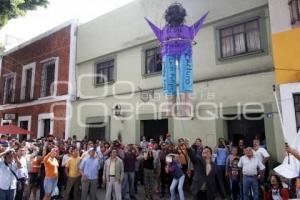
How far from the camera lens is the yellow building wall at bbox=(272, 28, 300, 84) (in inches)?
352

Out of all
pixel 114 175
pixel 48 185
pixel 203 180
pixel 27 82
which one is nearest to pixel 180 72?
pixel 114 175

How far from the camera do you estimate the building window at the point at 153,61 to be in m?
13.3

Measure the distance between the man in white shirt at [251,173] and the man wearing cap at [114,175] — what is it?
137 inches

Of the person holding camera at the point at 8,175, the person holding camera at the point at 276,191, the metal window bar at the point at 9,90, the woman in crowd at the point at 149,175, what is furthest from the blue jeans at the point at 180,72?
Answer: the metal window bar at the point at 9,90

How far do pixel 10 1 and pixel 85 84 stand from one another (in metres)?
5.44

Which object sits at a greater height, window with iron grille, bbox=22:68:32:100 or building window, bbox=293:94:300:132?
window with iron grille, bbox=22:68:32:100

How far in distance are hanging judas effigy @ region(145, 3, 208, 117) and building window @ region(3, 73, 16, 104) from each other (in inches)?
587

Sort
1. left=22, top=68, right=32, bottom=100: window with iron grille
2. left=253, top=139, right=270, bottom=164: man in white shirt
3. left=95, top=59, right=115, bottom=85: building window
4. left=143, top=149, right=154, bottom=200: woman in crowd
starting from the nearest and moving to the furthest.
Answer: left=253, top=139, right=270, bottom=164: man in white shirt < left=143, top=149, right=154, bottom=200: woman in crowd < left=95, top=59, right=115, bottom=85: building window < left=22, top=68, right=32, bottom=100: window with iron grille

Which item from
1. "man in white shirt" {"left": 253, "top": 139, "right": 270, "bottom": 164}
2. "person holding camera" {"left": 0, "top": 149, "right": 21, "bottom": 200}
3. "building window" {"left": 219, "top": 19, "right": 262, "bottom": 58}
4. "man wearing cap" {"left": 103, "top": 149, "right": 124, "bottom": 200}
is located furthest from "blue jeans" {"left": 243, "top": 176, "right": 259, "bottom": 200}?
"person holding camera" {"left": 0, "top": 149, "right": 21, "bottom": 200}

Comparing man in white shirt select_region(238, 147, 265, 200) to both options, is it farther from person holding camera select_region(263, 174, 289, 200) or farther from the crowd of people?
person holding camera select_region(263, 174, 289, 200)

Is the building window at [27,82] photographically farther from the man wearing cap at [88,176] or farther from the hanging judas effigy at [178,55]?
the hanging judas effigy at [178,55]

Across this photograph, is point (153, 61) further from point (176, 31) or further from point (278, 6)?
point (278, 6)

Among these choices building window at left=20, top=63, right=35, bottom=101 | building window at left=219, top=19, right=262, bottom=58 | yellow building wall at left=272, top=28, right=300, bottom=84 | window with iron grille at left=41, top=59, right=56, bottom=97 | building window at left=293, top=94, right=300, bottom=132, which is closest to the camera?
building window at left=293, top=94, right=300, bottom=132

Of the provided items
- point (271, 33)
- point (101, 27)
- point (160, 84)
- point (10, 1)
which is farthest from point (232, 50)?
point (10, 1)
